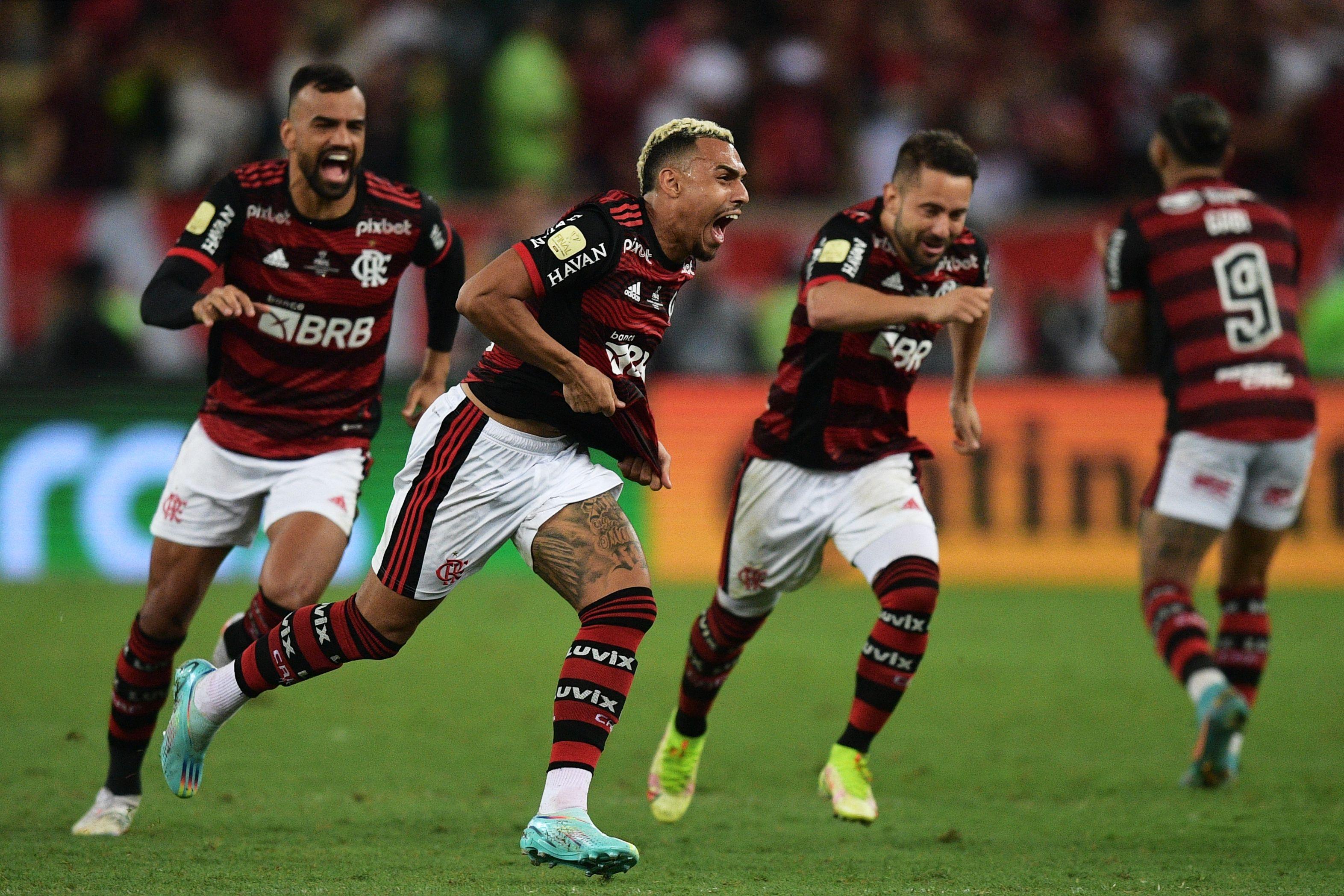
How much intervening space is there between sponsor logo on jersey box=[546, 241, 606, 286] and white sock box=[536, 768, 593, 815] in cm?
140

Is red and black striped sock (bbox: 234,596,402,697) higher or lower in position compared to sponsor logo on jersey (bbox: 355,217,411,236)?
lower

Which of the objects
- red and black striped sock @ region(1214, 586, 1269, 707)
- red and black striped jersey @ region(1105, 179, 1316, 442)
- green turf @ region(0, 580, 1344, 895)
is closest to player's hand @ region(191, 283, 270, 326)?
green turf @ region(0, 580, 1344, 895)

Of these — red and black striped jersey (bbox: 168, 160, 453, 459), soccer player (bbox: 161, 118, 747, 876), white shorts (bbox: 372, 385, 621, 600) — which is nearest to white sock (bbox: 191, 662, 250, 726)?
soccer player (bbox: 161, 118, 747, 876)

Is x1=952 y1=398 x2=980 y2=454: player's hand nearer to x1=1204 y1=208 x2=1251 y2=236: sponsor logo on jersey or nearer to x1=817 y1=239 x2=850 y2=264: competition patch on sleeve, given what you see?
x1=817 y1=239 x2=850 y2=264: competition patch on sleeve

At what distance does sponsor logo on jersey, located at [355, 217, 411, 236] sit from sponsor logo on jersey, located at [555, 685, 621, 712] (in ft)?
6.93

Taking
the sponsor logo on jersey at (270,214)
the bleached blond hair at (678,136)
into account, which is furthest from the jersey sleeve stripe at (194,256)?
the bleached blond hair at (678,136)

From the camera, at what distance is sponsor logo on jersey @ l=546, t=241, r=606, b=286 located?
4766 millimetres

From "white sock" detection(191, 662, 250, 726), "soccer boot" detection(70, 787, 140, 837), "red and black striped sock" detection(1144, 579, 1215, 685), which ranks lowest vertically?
"soccer boot" detection(70, 787, 140, 837)

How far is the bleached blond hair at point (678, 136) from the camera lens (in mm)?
4973

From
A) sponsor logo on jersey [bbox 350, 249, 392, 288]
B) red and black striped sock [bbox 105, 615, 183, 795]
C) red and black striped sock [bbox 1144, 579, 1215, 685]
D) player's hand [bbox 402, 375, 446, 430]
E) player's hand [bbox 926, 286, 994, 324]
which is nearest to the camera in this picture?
player's hand [bbox 926, 286, 994, 324]

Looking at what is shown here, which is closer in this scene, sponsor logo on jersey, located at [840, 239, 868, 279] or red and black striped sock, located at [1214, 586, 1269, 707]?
sponsor logo on jersey, located at [840, 239, 868, 279]

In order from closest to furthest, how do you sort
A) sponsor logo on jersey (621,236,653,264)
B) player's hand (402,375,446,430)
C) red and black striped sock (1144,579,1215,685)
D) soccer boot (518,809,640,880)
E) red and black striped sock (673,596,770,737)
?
1. soccer boot (518,809,640,880)
2. sponsor logo on jersey (621,236,653,264)
3. red and black striped sock (673,596,770,737)
4. player's hand (402,375,446,430)
5. red and black striped sock (1144,579,1215,685)

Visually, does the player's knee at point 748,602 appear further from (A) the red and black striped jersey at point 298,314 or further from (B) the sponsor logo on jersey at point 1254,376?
(B) the sponsor logo on jersey at point 1254,376

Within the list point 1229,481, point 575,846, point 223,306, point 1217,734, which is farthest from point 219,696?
point 1229,481
